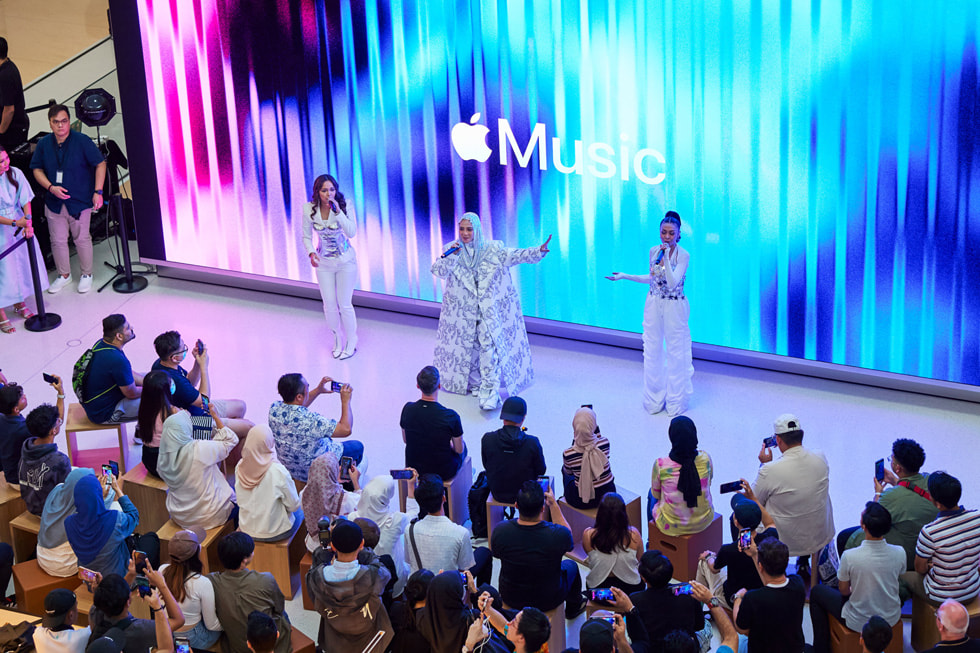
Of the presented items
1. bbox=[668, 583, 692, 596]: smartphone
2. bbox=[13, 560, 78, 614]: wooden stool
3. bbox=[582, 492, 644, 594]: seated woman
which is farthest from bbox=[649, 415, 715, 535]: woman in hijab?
bbox=[13, 560, 78, 614]: wooden stool

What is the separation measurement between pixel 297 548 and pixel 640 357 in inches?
157

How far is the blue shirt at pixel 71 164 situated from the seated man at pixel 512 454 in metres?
5.93

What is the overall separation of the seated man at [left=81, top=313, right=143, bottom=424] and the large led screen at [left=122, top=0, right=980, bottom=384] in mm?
3326

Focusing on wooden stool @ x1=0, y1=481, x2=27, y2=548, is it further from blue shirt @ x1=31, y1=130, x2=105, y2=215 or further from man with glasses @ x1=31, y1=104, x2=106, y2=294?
blue shirt @ x1=31, y1=130, x2=105, y2=215

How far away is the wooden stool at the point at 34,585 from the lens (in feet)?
22.9

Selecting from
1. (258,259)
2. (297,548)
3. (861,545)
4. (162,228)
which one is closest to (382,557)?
(297,548)

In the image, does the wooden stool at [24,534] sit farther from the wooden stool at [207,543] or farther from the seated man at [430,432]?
the seated man at [430,432]

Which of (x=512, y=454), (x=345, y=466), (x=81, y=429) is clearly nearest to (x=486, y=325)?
(x=512, y=454)

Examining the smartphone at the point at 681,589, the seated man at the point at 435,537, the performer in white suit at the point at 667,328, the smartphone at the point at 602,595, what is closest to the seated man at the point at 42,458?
the seated man at the point at 435,537

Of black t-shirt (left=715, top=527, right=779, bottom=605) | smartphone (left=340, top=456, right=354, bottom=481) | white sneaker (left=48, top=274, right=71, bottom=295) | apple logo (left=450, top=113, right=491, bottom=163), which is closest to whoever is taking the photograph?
black t-shirt (left=715, top=527, right=779, bottom=605)

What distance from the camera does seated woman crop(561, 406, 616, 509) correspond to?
23.7 ft

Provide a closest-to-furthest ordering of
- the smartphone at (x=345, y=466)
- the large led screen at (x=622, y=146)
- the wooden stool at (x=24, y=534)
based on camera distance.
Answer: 1. the smartphone at (x=345, y=466)
2. the wooden stool at (x=24, y=534)
3. the large led screen at (x=622, y=146)

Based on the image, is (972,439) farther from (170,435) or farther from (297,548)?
(170,435)

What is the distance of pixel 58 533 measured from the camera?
7047 millimetres
